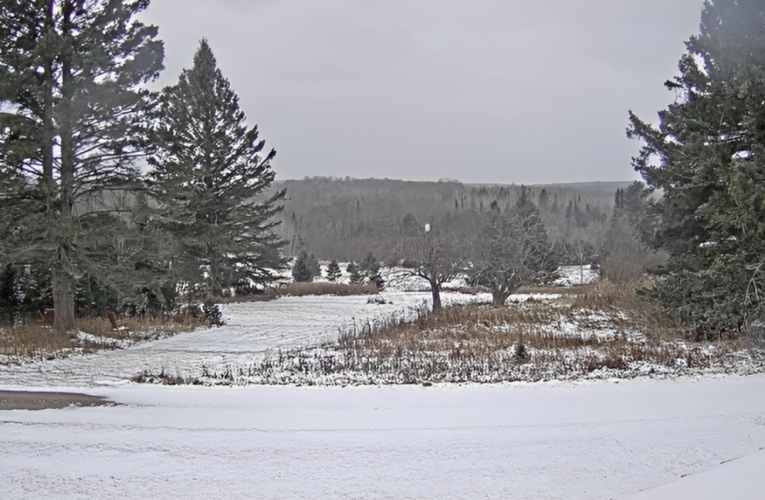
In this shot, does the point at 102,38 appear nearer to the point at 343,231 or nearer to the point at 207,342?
the point at 207,342

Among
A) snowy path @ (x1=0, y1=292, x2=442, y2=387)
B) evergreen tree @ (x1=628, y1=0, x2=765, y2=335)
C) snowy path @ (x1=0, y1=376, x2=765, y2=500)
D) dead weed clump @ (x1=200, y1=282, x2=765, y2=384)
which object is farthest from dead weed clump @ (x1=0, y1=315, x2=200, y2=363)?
evergreen tree @ (x1=628, y1=0, x2=765, y2=335)

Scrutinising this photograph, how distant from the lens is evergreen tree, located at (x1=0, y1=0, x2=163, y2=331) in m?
11.9

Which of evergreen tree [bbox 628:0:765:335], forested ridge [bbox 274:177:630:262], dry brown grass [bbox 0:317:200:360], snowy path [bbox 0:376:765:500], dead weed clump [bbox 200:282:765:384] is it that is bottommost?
snowy path [bbox 0:376:765:500]

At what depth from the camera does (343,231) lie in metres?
101

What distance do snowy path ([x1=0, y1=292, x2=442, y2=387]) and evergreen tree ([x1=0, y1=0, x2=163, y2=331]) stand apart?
2582mm

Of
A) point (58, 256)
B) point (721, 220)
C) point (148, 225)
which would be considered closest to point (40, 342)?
point (58, 256)

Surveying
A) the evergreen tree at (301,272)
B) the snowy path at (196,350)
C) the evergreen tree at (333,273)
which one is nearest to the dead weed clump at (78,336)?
the snowy path at (196,350)

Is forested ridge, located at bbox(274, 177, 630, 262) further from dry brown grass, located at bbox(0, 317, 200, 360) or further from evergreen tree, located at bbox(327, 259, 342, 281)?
dry brown grass, located at bbox(0, 317, 200, 360)

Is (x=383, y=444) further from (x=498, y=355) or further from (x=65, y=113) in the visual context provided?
(x=65, y=113)

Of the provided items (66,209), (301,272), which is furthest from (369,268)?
(66,209)

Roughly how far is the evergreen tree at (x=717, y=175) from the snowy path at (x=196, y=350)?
31.0 feet

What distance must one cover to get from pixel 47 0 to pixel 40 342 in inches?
319

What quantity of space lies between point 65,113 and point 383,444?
10.9m

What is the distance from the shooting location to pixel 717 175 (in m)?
12.1
